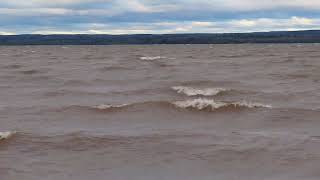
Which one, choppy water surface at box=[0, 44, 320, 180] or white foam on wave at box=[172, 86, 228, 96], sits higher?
choppy water surface at box=[0, 44, 320, 180]

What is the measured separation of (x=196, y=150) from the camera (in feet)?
36.4

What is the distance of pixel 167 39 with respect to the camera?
182m

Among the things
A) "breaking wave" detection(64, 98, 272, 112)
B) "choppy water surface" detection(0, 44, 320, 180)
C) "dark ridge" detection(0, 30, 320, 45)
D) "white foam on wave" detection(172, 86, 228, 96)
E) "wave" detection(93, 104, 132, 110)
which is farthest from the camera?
"dark ridge" detection(0, 30, 320, 45)

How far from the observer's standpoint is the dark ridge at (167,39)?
571ft

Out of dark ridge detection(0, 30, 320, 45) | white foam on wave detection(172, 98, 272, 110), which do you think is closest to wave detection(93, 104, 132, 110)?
white foam on wave detection(172, 98, 272, 110)

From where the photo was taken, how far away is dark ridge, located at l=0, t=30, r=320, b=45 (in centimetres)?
17400

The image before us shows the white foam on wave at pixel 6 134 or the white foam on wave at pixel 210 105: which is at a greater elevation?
the white foam on wave at pixel 6 134

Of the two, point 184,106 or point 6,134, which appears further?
point 184,106

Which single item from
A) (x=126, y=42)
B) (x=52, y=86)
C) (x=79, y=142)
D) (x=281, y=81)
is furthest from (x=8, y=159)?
(x=126, y=42)

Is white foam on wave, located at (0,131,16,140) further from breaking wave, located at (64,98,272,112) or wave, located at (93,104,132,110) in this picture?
wave, located at (93,104,132,110)

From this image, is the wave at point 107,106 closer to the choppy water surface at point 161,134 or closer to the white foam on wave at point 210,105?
the choppy water surface at point 161,134

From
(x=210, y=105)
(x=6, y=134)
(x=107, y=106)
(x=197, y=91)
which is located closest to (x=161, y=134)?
(x=6, y=134)

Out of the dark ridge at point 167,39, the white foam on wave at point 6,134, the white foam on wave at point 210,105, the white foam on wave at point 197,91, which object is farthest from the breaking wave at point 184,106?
the dark ridge at point 167,39

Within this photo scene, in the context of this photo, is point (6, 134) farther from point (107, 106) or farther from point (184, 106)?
point (184, 106)
